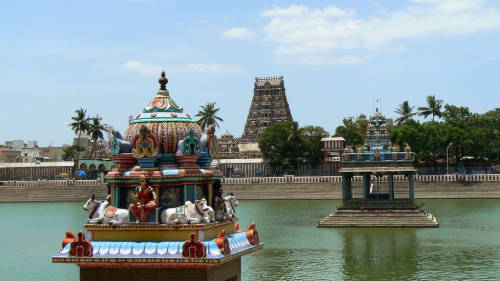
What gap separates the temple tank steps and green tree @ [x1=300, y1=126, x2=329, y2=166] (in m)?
43.1

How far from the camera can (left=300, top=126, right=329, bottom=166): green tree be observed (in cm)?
9036

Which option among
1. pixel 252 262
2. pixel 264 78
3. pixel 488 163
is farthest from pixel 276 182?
pixel 252 262

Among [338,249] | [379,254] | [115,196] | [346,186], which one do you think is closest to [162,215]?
[115,196]

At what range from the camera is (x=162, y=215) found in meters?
13.3

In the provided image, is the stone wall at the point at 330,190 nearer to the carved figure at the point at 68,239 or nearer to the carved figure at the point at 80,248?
the carved figure at the point at 68,239

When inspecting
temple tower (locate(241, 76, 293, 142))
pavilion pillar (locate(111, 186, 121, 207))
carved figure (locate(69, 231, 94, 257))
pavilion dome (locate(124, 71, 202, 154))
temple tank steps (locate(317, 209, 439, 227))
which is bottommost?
temple tank steps (locate(317, 209, 439, 227))

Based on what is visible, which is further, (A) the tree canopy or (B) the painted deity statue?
(A) the tree canopy

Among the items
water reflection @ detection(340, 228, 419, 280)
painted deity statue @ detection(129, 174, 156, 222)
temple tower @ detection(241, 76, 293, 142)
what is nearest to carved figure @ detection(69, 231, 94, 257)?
painted deity statue @ detection(129, 174, 156, 222)

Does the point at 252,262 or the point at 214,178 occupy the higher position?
the point at 214,178

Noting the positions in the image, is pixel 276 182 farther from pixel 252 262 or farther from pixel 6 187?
pixel 252 262

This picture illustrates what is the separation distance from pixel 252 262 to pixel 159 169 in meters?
19.4

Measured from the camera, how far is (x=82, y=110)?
96875 mm

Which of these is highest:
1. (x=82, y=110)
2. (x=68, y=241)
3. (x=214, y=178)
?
(x=82, y=110)

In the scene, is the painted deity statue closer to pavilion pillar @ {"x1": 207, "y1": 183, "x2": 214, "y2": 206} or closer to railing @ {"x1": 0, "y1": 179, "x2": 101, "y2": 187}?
pavilion pillar @ {"x1": 207, "y1": 183, "x2": 214, "y2": 206}
